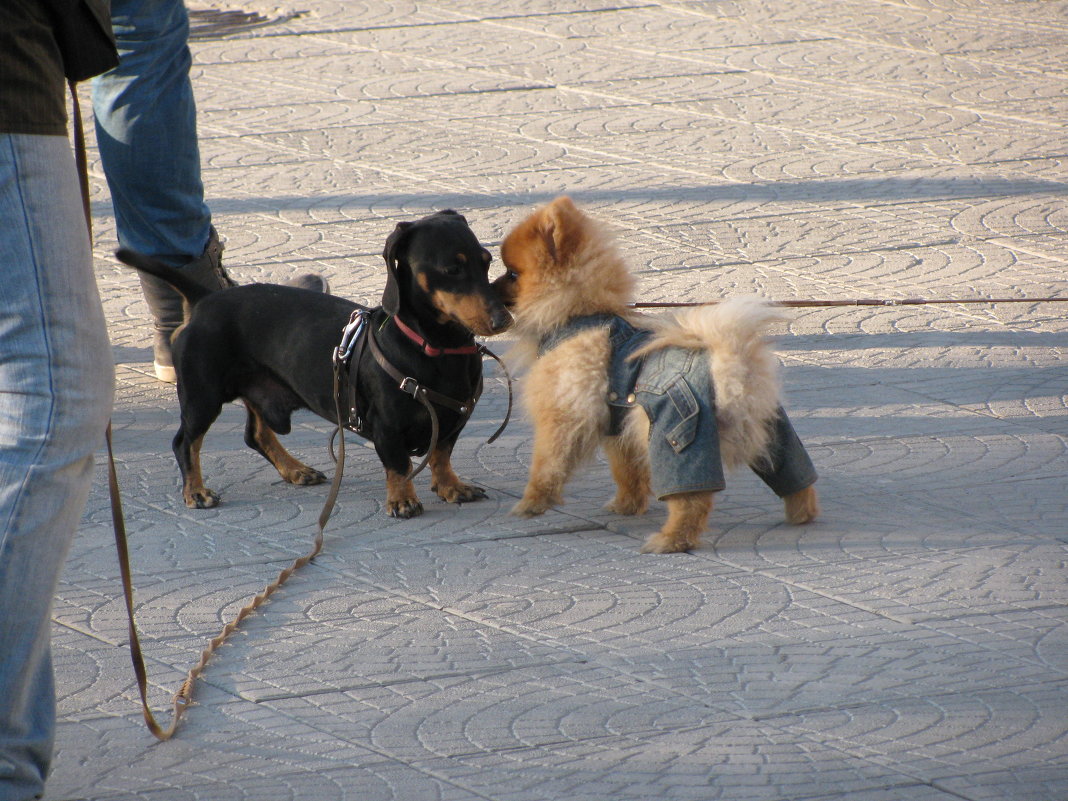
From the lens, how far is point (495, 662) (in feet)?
11.3

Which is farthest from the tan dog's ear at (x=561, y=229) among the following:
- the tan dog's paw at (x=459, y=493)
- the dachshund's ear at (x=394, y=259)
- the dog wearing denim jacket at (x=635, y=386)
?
the tan dog's paw at (x=459, y=493)

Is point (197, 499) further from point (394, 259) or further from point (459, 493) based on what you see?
point (394, 259)

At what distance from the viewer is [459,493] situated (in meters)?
4.64

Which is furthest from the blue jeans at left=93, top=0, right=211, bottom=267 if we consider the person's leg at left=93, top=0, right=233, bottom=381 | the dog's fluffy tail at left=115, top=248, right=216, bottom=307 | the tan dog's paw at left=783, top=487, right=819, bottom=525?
the tan dog's paw at left=783, top=487, right=819, bottom=525

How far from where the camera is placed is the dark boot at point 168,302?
5.75 meters

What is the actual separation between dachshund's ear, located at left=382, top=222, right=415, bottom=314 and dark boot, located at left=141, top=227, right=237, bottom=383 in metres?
1.59

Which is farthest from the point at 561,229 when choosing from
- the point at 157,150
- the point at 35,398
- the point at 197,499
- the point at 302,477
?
the point at 157,150

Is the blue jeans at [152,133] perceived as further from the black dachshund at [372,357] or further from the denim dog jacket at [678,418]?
the denim dog jacket at [678,418]

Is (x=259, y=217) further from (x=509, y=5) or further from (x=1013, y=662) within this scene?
(x=509, y=5)

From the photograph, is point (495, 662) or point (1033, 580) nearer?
point (495, 662)

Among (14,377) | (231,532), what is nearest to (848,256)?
(231,532)

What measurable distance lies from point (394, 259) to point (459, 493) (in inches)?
31.7

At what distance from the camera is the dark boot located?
18.9 ft

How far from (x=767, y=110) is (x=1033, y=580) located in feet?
21.5
